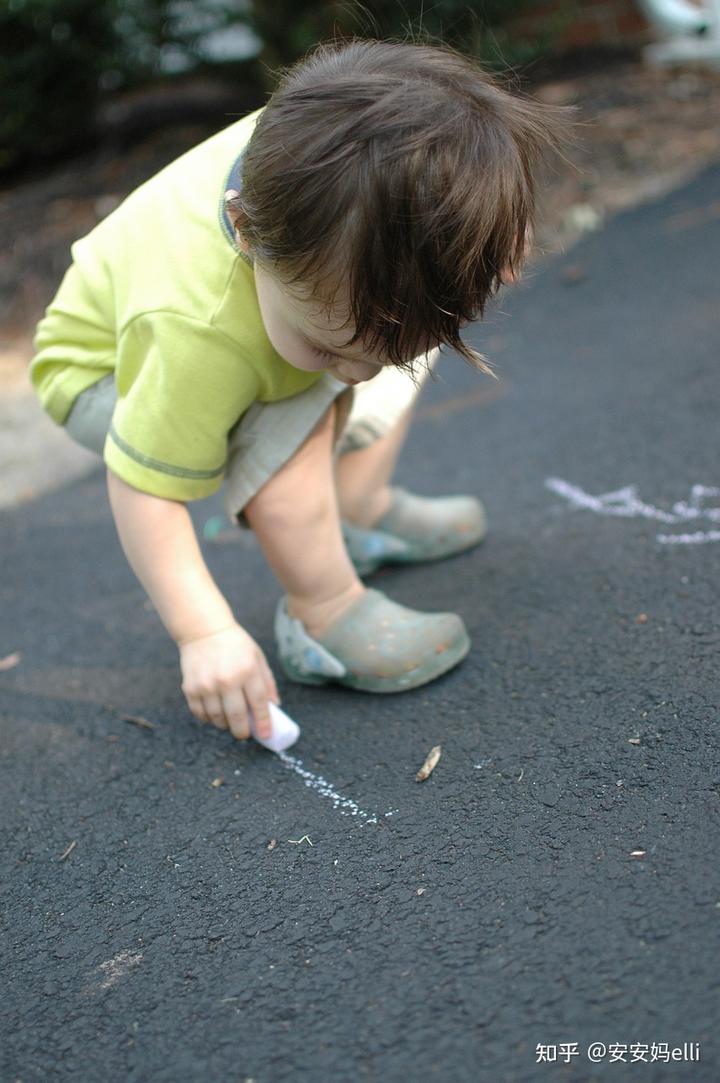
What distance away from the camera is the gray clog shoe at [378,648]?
163 cm

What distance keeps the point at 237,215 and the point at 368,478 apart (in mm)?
729

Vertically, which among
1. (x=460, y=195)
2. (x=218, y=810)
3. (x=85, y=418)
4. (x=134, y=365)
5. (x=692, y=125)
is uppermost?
(x=460, y=195)

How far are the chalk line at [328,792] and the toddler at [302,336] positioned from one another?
77 mm

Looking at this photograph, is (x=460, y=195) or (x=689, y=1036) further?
(x=460, y=195)

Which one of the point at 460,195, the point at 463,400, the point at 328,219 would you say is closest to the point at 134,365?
the point at 328,219

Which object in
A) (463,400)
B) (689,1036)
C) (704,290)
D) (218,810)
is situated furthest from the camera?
(704,290)

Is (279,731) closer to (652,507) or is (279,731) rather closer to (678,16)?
(652,507)

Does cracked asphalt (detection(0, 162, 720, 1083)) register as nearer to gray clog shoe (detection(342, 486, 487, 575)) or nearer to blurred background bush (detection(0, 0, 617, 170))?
gray clog shoe (detection(342, 486, 487, 575))

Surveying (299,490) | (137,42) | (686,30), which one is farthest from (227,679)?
(686,30)

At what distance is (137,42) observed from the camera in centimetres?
497

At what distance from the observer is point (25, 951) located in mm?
1277

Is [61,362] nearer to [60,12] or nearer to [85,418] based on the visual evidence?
[85,418]

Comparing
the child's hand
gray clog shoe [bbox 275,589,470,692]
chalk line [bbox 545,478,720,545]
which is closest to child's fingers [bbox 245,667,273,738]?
the child's hand

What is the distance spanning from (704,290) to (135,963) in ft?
8.50
